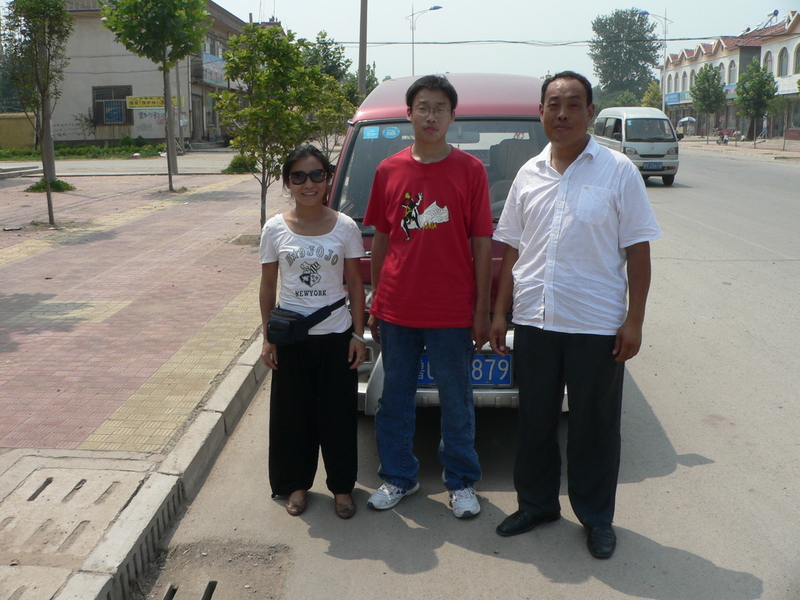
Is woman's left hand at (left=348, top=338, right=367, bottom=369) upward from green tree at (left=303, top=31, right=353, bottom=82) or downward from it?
downward

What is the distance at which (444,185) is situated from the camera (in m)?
3.20

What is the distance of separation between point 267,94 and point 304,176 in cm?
737

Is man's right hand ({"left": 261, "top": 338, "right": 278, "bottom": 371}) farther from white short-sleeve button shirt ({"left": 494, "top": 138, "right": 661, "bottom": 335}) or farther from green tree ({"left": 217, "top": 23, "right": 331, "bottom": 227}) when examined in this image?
green tree ({"left": 217, "top": 23, "right": 331, "bottom": 227})

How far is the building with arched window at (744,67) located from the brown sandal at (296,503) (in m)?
45.1

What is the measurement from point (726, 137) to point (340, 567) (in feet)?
171

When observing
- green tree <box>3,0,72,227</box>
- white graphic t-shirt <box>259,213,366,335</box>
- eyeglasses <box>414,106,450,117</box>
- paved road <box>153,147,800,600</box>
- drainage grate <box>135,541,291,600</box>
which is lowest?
drainage grate <box>135,541,291,600</box>

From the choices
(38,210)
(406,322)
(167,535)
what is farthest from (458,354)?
(38,210)

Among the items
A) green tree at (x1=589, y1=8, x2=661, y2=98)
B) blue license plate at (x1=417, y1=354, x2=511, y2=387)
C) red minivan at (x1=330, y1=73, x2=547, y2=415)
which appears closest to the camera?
A: blue license plate at (x1=417, y1=354, x2=511, y2=387)

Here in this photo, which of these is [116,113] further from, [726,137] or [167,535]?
[167,535]

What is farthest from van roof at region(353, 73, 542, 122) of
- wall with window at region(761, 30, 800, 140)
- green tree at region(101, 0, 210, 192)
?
wall with window at region(761, 30, 800, 140)

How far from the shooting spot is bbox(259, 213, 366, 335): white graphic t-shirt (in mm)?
3383

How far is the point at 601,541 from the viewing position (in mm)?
3191

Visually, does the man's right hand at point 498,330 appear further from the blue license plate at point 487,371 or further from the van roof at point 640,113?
the van roof at point 640,113

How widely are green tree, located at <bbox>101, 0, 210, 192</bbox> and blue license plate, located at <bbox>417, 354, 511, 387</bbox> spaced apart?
1630 cm
